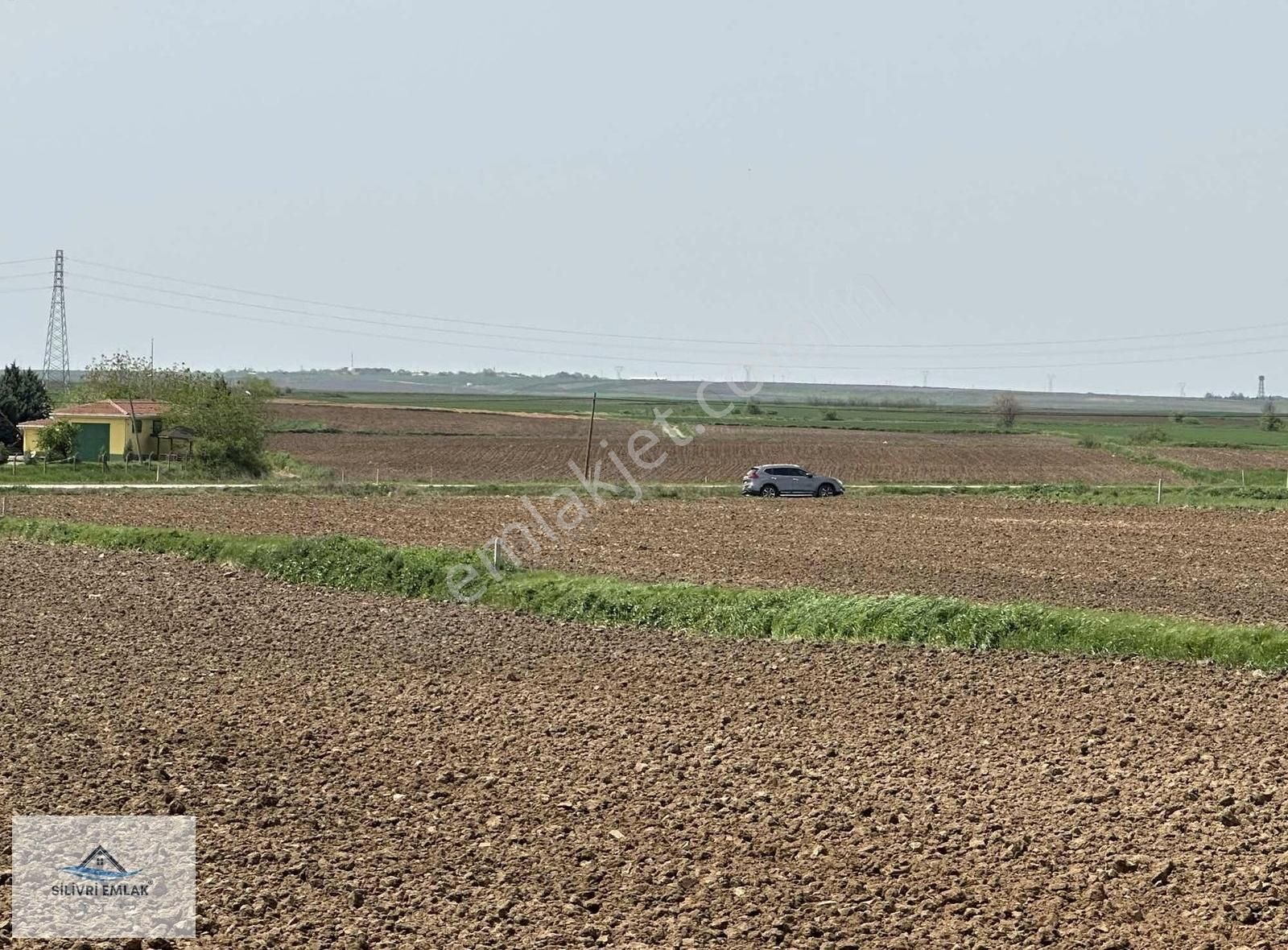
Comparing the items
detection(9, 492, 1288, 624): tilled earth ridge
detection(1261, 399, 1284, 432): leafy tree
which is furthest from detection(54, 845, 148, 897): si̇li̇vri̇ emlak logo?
detection(1261, 399, 1284, 432): leafy tree

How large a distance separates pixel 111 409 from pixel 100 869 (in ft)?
224

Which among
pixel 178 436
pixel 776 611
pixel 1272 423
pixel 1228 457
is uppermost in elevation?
pixel 1272 423

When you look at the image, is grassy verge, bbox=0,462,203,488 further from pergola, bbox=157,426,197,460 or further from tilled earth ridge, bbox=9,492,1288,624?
tilled earth ridge, bbox=9,492,1288,624

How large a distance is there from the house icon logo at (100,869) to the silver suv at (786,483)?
49.4m

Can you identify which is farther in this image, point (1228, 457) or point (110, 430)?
point (1228, 457)

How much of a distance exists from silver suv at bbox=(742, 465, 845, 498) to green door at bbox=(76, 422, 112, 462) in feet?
116

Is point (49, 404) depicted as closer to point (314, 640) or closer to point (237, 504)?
point (237, 504)

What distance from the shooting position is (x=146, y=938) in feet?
39.0

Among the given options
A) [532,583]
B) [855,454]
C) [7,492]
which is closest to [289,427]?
[855,454]

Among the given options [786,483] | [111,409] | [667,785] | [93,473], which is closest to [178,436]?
[111,409]

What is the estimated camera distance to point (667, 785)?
53.9 feet

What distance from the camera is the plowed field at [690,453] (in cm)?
7850

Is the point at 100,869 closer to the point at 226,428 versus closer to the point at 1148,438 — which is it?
the point at 226,428

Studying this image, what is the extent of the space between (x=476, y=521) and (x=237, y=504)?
11.1m
